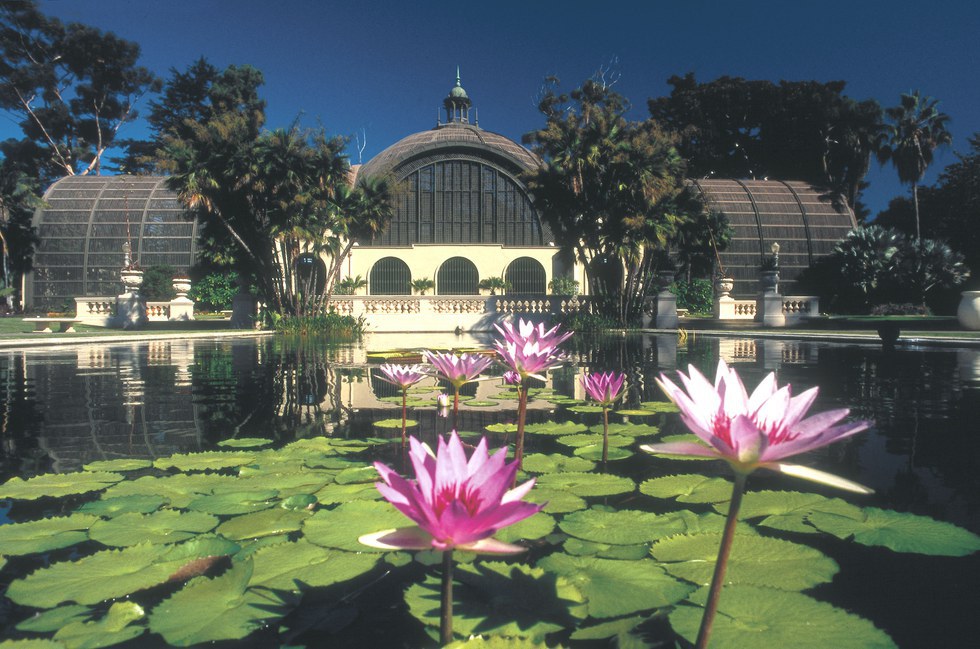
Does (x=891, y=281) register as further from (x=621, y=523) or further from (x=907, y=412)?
(x=621, y=523)

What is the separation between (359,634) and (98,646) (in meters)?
0.51

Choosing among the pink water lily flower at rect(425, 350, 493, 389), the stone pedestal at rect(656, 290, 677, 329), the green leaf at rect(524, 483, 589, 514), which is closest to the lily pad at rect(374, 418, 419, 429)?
the pink water lily flower at rect(425, 350, 493, 389)

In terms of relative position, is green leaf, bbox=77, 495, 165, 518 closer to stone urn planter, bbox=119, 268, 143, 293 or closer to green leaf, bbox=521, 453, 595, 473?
green leaf, bbox=521, 453, 595, 473

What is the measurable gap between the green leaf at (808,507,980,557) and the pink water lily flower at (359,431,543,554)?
4.61 feet

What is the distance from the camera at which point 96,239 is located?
35.9 meters

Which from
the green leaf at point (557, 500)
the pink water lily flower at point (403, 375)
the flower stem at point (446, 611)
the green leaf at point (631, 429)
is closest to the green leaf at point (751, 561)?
the green leaf at point (557, 500)

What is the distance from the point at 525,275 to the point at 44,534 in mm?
36871

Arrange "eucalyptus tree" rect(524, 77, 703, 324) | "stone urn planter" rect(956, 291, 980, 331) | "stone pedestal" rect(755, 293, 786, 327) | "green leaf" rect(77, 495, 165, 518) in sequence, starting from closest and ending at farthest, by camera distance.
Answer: "green leaf" rect(77, 495, 165, 518) → "stone urn planter" rect(956, 291, 980, 331) → "eucalyptus tree" rect(524, 77, 703, 324) → "stone pedestal" rect(755, 293, 786, 327)

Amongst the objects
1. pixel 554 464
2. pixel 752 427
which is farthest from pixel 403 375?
pixel 752 427

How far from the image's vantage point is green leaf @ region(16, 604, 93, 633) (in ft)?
4.16

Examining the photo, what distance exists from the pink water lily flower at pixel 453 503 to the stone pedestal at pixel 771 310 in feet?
87.3

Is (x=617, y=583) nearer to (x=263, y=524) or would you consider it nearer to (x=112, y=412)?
(x=263, y=524)

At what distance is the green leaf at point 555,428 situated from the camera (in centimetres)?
370

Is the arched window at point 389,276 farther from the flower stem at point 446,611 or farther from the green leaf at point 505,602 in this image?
the flower stem at point 446,611
